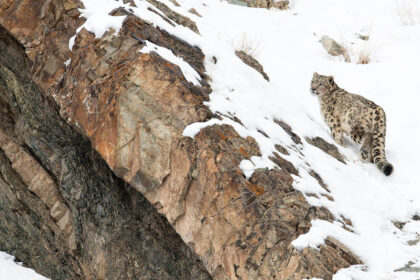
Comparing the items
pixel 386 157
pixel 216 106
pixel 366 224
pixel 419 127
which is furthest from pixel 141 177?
pixel 419 127

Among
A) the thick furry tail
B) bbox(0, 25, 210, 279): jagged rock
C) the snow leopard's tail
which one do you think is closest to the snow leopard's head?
the snow leopard's tail

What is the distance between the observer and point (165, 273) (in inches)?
231

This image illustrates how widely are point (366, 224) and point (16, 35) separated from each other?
4.92 metres

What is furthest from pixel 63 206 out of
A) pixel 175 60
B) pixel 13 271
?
pixel 175 60

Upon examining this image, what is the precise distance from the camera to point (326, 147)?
→ 7566 mm

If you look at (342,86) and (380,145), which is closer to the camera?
(380,145)

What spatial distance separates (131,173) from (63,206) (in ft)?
5.84

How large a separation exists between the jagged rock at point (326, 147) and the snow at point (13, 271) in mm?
4372

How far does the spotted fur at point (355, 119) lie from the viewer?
26.1 feet

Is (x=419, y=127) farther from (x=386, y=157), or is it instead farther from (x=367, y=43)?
(x=367, y=43)

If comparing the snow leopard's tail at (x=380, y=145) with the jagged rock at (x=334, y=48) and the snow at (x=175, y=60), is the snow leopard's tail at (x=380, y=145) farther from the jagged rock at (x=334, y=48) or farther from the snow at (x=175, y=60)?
the jagged rock at (x=334, y=48)

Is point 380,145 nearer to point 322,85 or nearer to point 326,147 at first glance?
point 326,147

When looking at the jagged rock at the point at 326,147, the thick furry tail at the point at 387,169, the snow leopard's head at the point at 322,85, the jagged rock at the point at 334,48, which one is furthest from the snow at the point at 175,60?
the jagged rock at the point at 334,48

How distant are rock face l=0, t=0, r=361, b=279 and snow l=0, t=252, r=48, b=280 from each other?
0.12 meters
